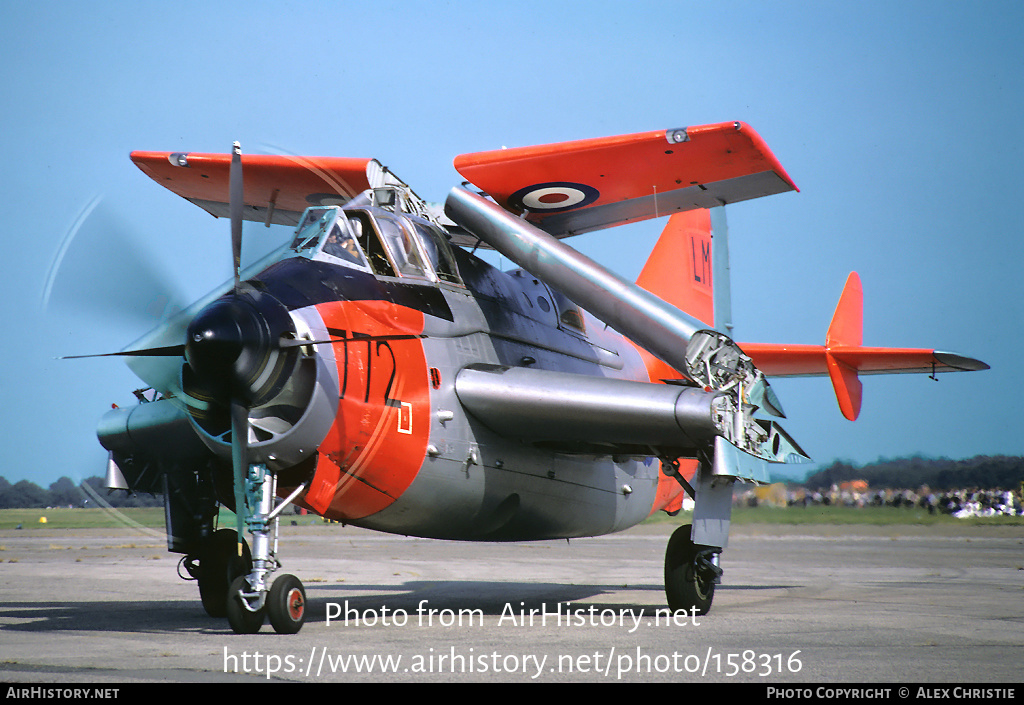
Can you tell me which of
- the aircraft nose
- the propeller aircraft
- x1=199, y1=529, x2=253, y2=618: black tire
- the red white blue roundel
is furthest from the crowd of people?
the aircraft nose

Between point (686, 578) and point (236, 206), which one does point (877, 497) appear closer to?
point (686, 578)

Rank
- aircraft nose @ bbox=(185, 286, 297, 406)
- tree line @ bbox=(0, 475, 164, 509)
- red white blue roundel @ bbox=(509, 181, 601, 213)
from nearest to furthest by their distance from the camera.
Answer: aircraft nose @ bbox=(185, 286, 297, 406) < tree line @ bbox=(0, 475, 164, 509) < red white blue roundel @ bbox=(509, 181, 601, 213)

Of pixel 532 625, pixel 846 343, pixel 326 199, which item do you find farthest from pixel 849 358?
pixel 326 199

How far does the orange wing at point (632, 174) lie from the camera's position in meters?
11.1

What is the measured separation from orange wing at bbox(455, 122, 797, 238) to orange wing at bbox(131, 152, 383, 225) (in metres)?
1.52

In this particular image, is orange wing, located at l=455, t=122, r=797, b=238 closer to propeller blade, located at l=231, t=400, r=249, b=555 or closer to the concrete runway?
propeller blade, located at l=231, t=400, r=249, b=555

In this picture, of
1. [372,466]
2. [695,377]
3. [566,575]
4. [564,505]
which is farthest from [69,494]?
[566,575]

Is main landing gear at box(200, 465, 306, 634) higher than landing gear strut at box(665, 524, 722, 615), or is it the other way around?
main landing gear at box(200, 465, 306, 634)

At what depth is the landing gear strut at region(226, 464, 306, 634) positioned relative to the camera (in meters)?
8.62

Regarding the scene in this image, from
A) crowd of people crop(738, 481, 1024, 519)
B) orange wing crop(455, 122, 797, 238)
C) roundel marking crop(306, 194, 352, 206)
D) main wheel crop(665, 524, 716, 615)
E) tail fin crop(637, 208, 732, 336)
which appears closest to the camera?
orange wing crop(455, 122, 797, 238)

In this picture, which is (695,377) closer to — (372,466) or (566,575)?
(372,466)

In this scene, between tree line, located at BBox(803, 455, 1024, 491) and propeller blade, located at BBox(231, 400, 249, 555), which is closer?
propeller blade, located at BBox(231, 400, 249, 555)

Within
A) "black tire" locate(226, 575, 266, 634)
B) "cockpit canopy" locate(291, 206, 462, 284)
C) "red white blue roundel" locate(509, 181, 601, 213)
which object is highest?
"red white blue roundel" locate(509, 181, 601, 213)
